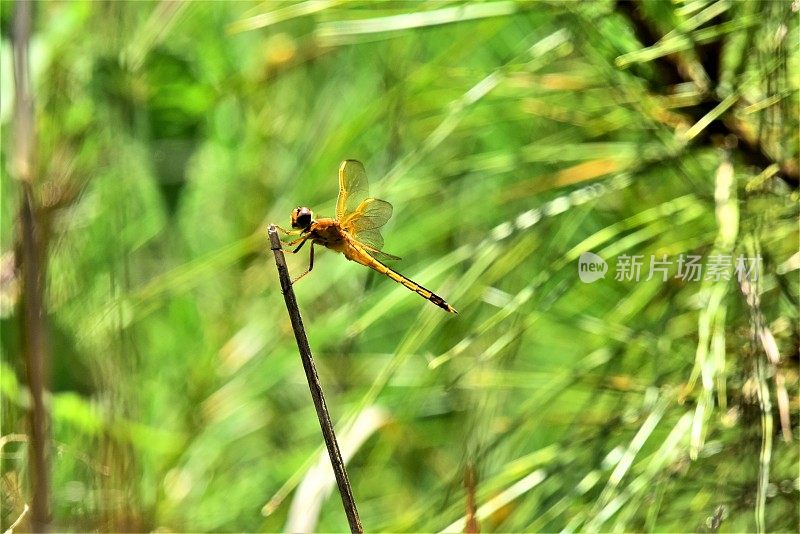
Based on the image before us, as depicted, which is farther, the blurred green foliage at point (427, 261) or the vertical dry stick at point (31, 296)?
the blurred green foliage at point (427, 261)

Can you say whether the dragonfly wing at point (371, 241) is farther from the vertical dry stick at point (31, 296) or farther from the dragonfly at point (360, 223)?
the vertical dry stick at point (31, 296)

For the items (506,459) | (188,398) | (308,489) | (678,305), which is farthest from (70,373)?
(678,305)

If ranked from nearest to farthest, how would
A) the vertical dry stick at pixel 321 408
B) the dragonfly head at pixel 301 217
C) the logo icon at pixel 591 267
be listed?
the vertical dry stick at pixel 321 408 → the dragonfly head at pixel 301 217 → the logo icon at pixel 591 267

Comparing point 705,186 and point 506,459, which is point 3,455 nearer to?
point 506,459

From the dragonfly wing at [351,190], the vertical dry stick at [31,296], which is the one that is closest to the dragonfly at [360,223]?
the dragonfly wing at [351,190]

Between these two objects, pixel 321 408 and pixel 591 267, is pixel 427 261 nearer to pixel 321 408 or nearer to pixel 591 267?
pixel 591 267

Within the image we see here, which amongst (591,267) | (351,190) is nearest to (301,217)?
(351,190)
